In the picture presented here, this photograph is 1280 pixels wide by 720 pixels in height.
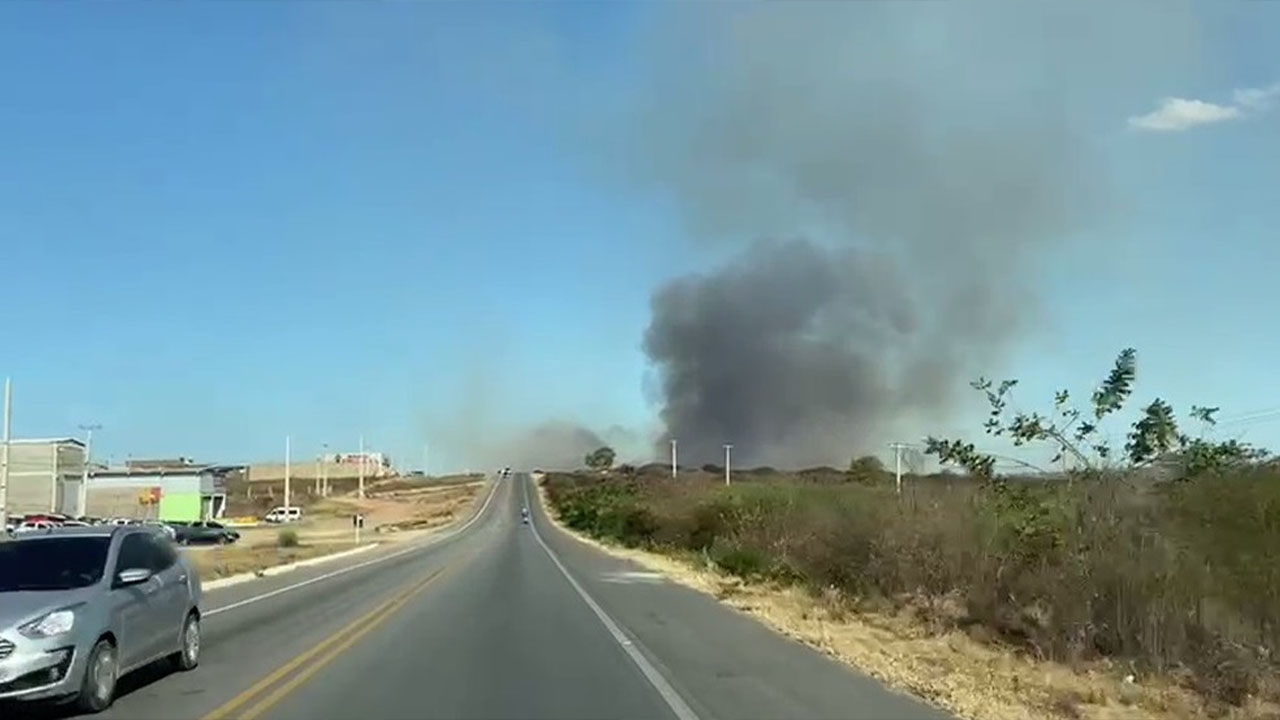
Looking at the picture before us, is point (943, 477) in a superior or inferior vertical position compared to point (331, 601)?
superior

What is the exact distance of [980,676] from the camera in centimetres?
1691

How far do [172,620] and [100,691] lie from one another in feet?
9.51

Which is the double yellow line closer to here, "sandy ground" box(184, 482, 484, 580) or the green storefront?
"sandy ground" box(184, 482, 484, 580)

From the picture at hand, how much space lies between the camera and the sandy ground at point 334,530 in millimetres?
58531

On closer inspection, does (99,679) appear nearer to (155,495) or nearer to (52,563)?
(52,563)

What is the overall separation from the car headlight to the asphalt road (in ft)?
3.53

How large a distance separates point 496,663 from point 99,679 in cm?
577

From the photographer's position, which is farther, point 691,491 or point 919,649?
point 691,491

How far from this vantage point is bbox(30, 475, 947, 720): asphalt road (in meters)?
13.8

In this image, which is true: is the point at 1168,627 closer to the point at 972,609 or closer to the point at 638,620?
the point at 972,609

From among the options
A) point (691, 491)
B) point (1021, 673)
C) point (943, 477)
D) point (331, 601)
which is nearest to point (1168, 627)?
point (1021, 673)

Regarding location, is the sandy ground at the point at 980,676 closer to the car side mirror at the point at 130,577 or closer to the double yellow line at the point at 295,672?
the double yellow line at the point at 295,672

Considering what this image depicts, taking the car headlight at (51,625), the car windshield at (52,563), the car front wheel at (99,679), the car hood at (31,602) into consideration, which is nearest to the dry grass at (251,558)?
the car windshield at (52,563)

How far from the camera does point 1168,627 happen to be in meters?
17.0
